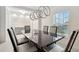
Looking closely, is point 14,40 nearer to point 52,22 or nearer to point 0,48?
point 0,48

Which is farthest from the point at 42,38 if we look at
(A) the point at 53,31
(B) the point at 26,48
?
(B) the point at 26,48

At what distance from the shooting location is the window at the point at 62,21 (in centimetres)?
197

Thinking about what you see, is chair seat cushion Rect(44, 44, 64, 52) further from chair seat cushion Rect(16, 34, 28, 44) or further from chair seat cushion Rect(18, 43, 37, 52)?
chair seat cushion Rect(16, 34, 28, 44)

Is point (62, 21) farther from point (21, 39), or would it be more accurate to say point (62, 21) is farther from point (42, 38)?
point (21, 39)

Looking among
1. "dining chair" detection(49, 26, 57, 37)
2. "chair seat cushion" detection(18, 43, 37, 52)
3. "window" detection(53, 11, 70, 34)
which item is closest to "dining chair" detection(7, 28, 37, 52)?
"chair seat cushion" detection(18, 43, 37, 52)

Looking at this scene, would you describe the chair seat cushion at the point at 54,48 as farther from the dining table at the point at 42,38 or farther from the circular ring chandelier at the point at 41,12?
the circular ring chandelier at the point at 41,12

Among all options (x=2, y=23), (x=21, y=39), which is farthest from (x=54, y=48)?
(x=2, y=23)

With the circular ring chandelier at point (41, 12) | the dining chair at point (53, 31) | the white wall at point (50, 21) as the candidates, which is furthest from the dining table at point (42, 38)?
the circular ring chandelier at point (41, 12)

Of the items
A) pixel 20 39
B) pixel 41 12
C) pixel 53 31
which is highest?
pixel 41 12

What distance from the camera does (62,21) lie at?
1.99 meters

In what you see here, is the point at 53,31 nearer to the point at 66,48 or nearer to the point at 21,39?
the point at 66,48

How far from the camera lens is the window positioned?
6.47ft

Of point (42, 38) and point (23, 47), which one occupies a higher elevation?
point (42, 38)
